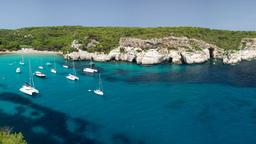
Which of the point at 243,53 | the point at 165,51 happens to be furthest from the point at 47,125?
the point at 243,53

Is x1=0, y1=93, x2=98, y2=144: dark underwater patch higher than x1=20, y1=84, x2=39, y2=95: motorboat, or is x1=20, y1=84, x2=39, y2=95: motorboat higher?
x1=20, y1=84, x2=39, y2=95: motorboat

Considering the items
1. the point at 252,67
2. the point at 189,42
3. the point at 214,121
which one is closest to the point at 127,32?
the point at 189,42

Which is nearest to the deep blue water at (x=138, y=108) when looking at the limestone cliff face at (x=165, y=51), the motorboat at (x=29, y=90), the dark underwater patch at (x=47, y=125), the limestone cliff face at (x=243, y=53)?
the dark underwater patch at (x=47, y=125)

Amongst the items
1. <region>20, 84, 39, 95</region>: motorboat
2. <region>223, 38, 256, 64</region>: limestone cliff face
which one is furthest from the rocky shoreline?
<region>20, 84, 39, 95</region>: motorboat

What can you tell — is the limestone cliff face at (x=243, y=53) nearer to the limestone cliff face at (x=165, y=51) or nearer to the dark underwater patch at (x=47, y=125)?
the limestone cliff face at (x=165, y=51)

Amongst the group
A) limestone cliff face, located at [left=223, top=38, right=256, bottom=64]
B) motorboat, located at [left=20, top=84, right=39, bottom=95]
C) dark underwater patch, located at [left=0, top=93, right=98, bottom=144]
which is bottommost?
dark underwater patch, located at [left=0, top=93, right=98, bottom=144]

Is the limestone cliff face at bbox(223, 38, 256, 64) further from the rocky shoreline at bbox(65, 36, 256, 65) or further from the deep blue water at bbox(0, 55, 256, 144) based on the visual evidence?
the deep blue water at bbox(0, 55, 256, 144)

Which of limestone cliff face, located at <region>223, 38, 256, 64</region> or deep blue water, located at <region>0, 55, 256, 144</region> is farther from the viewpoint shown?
limestone cliff face, located at <region>223, 38, 256, 64</region>
